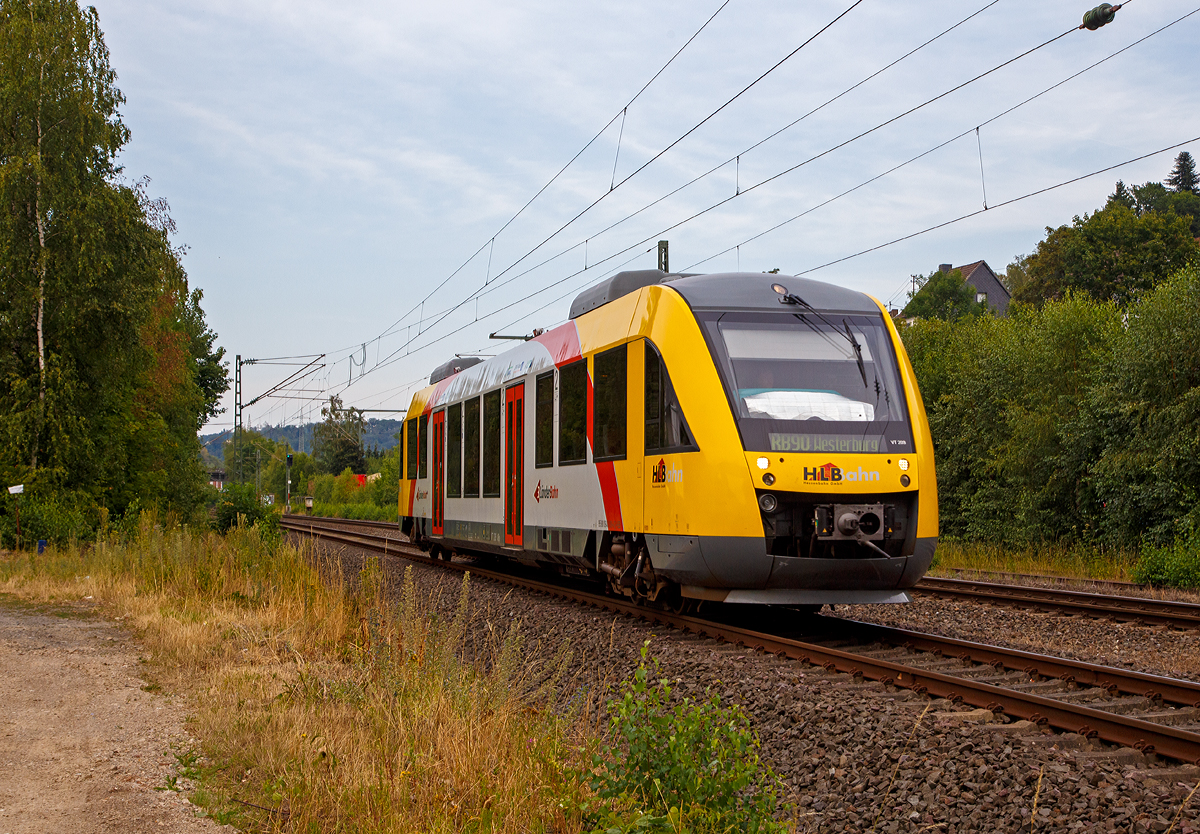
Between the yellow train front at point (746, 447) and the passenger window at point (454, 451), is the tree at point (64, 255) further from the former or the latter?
the yellow train front at point (746, 447)

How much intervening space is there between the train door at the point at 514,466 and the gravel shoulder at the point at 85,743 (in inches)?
212

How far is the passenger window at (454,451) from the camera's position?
55.3 feet

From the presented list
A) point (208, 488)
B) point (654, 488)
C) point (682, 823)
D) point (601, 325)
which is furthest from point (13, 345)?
point (682, 823)

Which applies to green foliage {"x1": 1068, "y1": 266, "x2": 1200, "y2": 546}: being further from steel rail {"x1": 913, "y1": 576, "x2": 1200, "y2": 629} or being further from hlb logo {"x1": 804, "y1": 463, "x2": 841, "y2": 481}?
hlb logo {"x1": 804, "y1": 463, "x2": 841, "y2": 481}

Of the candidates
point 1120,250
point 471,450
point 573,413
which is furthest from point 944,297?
point 573,413

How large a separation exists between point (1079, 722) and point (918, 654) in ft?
8.66

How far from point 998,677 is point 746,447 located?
8.70ft

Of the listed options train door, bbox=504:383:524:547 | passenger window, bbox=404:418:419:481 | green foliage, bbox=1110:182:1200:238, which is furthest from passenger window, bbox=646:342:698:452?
green foliage, bbox=1110:182:1200:238

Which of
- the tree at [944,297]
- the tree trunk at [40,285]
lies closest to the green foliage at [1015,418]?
the tree trunk at [40,285]

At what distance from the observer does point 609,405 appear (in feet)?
35.6

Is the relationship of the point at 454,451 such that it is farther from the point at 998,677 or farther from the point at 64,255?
the point at 64,255

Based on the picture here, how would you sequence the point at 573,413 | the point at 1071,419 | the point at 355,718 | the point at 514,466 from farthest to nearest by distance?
the point at 1071,419 < the point at 514,466 < the point at 573,413 < the point at 355,718

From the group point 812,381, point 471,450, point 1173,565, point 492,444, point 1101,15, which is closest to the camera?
point 812,381

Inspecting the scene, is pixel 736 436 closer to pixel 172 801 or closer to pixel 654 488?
pixel 654 488
